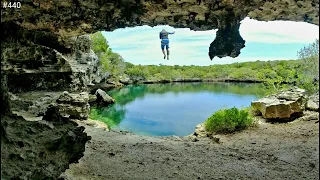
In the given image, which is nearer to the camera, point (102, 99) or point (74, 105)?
point (74, 105)

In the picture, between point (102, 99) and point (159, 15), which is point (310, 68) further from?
point (102, 99)

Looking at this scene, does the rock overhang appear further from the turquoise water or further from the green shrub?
the turquoise water

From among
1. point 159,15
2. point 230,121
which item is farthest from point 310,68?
point 159,15

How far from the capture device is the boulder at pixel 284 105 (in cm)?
1309

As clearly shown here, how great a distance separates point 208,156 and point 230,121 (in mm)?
3533

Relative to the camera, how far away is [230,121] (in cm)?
1250

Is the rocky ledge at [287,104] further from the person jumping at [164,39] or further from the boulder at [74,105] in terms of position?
the boulder at [74,105]

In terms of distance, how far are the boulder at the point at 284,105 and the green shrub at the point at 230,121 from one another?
1.21 metres

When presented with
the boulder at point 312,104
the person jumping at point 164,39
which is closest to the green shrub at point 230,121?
the boulder at point 312,104

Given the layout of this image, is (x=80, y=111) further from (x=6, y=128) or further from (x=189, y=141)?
(x=6, y=128)

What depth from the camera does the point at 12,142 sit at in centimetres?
386

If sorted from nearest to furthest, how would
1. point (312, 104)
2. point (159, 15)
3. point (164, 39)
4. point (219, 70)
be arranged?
1. point (159, 15)
2. point (164, 39)
3. point (312, 104)
4. point (219, 70)

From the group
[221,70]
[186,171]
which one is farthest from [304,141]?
[221,70]

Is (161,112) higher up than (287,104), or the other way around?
(287,104)
